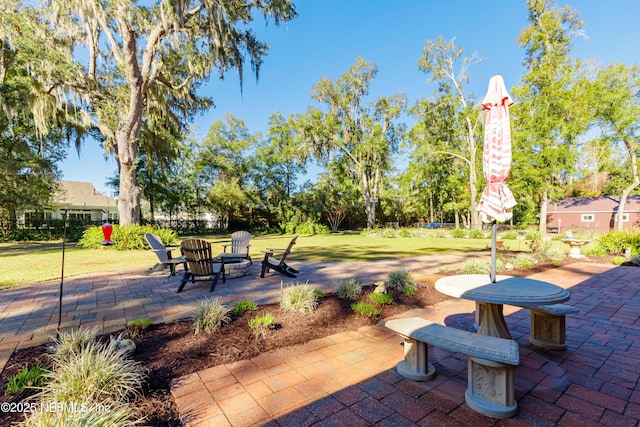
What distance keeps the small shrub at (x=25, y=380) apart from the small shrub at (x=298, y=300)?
2349 mm

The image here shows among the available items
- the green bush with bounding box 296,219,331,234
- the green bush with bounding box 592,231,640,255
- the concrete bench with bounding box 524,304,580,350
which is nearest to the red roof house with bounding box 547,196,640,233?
the green bush with bounding box 592,231,640,255

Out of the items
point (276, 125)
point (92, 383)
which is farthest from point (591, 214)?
point (92, 383)

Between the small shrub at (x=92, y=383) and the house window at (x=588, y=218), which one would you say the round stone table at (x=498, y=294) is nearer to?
the small shrub at (x=92, y=383)

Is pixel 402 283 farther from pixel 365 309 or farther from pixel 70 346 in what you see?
pixel 70 346

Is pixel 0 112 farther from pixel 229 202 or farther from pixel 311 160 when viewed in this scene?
pixel 311 160

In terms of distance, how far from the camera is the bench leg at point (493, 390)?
1858mm

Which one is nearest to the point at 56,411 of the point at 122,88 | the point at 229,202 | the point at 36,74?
the point at 36,74

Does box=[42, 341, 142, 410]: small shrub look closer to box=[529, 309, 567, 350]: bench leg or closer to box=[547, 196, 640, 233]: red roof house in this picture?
box=[529, 309, 567, 350]: bench leg

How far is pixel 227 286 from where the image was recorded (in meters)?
5.54

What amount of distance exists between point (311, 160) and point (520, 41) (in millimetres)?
18253

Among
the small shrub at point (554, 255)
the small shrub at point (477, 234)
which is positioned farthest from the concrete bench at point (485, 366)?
the small shrub at point (477, 234)

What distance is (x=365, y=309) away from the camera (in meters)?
3.76

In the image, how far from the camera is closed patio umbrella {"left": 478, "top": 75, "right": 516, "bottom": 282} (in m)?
2.62

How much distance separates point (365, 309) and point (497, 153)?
7.79 ft
